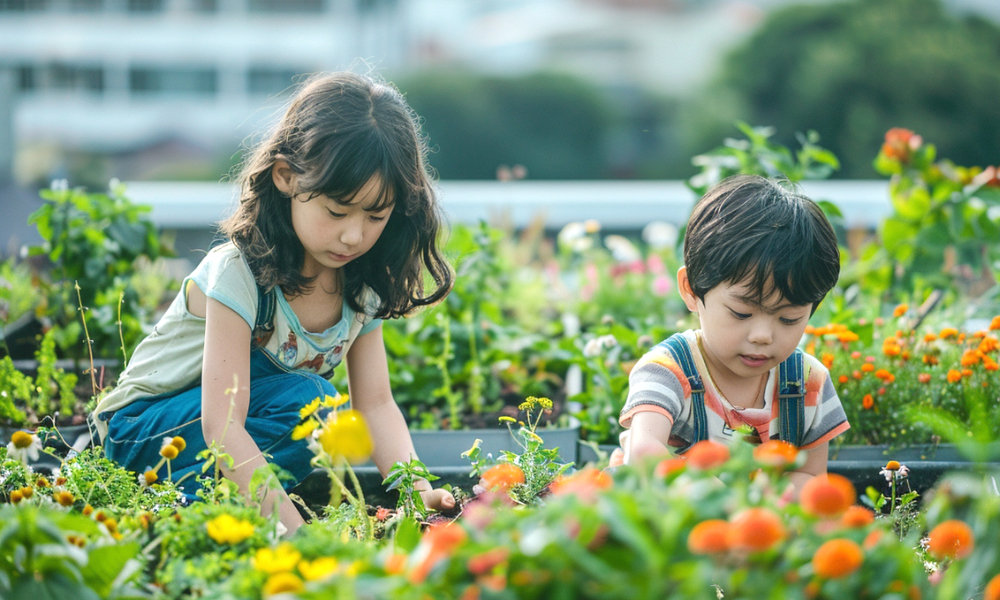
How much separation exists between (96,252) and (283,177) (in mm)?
1170

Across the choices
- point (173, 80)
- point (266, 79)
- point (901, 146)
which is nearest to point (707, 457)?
point (901, 146)

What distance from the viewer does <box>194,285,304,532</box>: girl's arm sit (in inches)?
66.1

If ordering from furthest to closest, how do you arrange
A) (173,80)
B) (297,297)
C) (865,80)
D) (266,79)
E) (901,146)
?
(266,79)
(173,80)
(865,80)
(901,146)
(297,297)

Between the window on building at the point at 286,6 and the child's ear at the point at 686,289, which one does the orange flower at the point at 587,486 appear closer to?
the child's ear at the point at 686,289

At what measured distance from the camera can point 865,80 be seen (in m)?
16.3

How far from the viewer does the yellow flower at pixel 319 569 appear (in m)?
0.92

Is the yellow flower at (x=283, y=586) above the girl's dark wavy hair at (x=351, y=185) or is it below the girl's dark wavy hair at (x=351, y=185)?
below

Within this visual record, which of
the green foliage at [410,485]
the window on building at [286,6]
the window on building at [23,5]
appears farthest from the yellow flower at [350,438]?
the window on building at [23,5]

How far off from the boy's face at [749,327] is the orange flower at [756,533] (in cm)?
82

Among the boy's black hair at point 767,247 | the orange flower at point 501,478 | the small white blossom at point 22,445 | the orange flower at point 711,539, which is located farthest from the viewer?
the boy's black hair at point 767,247

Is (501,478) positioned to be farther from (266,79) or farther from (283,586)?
(266,79)

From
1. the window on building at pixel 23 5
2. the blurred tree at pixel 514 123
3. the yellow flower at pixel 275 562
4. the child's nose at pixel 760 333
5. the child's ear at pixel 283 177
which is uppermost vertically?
the window on building at pixel 23 5

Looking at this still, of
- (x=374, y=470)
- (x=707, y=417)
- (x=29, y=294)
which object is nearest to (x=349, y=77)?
(x=374, y=470)

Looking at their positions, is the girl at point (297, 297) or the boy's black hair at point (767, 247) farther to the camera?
the girl at point (297, 297)
